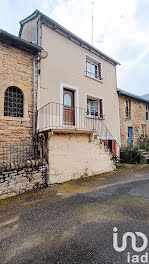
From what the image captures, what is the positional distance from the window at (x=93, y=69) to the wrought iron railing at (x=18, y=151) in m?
6.29

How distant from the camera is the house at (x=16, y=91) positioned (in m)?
5.46

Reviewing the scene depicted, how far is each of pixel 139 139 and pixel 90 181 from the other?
9091 millimetres

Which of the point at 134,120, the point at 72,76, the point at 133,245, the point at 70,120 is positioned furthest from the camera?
the point at 134,120

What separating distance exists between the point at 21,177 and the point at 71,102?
5.13 meters

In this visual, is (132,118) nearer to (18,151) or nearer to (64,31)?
(64,31)

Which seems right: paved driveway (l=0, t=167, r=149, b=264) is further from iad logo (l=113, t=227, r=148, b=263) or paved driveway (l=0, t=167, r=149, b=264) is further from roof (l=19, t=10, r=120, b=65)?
roof (l=19, t=10, r=120, b=65)

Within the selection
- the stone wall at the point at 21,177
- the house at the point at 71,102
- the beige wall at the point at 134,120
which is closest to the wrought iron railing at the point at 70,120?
the house at the point at 71,102

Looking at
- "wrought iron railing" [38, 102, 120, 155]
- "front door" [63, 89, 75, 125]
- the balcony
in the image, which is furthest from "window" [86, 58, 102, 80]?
"wrought iron railing" [38, 102, 120, 155]

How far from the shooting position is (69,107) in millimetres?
7965

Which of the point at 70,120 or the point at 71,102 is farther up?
the point at 71,102

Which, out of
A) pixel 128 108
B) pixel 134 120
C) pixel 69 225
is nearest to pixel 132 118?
pixel 134 120

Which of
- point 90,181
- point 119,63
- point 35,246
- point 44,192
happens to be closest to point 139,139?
point 119,63

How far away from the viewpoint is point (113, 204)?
11.8 ft

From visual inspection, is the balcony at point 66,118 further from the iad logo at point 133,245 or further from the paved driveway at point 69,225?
the iad logo at point 133,245
